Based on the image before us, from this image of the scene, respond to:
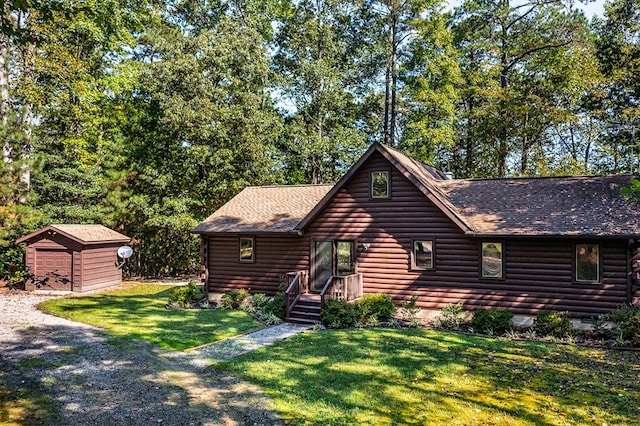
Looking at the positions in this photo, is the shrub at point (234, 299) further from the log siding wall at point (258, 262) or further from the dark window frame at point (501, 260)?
the dark window frame at point (501, 260)

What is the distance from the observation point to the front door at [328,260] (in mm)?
16344

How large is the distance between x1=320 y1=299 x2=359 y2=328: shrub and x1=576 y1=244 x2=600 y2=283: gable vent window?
7.06 metres

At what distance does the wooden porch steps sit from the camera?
14453 mm

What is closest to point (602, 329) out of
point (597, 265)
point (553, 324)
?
point (553, 324)

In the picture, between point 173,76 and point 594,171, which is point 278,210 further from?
point 594,171

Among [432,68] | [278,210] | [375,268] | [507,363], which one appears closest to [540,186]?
[375,268]

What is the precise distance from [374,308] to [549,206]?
690cm

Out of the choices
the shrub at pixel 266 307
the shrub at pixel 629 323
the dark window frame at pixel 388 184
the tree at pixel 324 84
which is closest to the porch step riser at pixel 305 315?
the shrub at pixel 266 307

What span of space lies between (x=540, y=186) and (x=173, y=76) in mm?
20346

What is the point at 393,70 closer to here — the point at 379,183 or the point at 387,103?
the point at 387,103

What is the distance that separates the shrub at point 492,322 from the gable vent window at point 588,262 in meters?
2.51

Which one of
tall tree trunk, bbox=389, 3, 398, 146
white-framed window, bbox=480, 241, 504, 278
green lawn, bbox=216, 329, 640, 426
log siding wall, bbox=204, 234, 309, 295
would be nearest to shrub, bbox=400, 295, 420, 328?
green lawn, bbox=216, 329, 640, 426

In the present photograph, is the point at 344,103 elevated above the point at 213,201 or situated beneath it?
elevated above

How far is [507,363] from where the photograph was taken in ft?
32.2
